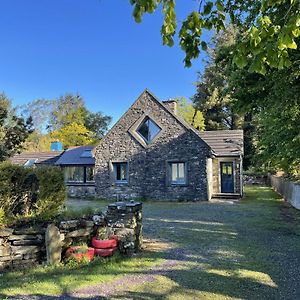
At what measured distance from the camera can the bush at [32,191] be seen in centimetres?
733

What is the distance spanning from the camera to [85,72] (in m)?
33.2

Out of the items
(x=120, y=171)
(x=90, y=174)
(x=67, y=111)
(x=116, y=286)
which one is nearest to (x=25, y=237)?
(x=116, y=286)

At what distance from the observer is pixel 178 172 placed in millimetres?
22047

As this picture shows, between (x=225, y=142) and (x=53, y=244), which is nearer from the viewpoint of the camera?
(x=53, y=244)

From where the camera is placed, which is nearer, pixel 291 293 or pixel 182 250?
pixel 291 293

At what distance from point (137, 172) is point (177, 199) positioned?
131 inches

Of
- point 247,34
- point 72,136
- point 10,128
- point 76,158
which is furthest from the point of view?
point 72,136

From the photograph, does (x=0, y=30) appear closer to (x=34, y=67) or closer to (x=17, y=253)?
(x=34, y=67)

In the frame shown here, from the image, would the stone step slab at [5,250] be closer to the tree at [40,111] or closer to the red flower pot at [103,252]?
the red flower pot at [103,252]

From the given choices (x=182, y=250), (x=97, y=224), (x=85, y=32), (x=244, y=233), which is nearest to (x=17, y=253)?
(x=97, y=224)

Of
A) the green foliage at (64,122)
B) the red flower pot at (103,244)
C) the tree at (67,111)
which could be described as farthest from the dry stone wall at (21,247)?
the tree at (67,111)

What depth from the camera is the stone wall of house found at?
21.2 m

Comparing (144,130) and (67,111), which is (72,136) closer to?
(67,111)

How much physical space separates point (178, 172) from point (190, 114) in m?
20.4
